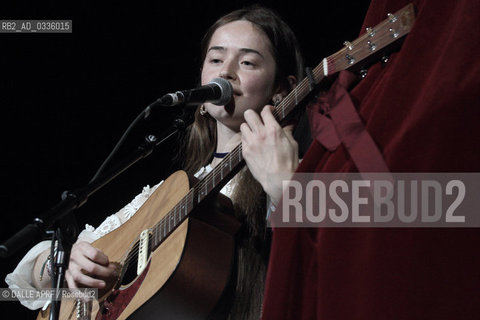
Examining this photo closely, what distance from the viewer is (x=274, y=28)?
191 cm

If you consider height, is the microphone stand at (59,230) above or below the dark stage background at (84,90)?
below

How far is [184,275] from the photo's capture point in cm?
141

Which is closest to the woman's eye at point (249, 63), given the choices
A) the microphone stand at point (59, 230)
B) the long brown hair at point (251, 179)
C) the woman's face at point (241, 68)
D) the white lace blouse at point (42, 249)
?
the woman's face at point (241, 68)

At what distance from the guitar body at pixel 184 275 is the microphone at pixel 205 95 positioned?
0.30 m

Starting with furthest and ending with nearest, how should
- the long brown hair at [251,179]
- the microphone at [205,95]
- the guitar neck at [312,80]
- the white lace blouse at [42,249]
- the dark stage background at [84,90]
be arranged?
the dark stage background at [84,90] < the white lace blouse at [42,249] < the long brown hair at [251,179] < the microphone at [205,95] < the guitar neck at [312,80]

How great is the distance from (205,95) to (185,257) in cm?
46

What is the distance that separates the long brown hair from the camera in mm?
1555

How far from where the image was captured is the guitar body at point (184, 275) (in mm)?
1409

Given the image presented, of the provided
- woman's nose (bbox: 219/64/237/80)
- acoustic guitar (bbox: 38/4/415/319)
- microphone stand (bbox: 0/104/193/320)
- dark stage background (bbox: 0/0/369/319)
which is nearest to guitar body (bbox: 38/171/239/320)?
acoustic guitar (bbox: 38/4/415/319)

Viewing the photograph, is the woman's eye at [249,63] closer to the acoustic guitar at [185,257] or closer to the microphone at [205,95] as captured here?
the microphone at [205,95]

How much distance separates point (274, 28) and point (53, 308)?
1.23 meters

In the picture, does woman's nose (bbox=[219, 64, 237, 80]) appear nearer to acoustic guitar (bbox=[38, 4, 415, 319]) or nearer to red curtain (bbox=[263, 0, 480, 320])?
acoustic guitar (bbox=[38, 4, 415, 319])

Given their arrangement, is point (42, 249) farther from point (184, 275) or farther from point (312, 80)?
point (312, 80)

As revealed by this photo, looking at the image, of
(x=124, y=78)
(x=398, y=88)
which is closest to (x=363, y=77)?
(x=398, y=88)
